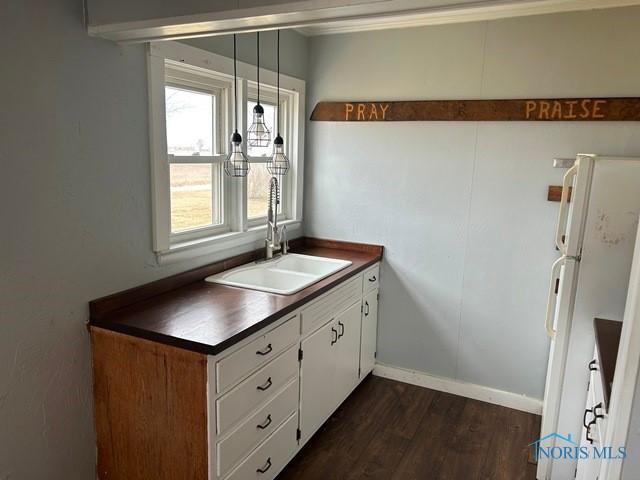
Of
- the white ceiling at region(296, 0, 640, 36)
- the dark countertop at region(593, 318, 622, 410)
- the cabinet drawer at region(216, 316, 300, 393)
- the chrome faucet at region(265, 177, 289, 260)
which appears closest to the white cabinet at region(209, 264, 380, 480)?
the cabinet drawer at region(216, 316, 300, 393)

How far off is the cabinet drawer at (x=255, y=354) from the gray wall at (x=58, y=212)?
0.63 m

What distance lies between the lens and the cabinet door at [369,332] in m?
3.19

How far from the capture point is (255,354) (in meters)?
1.98

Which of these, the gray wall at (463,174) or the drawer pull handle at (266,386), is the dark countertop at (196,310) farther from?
the gray wall at (463,174)

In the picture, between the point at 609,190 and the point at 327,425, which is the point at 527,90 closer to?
the point at 609,190

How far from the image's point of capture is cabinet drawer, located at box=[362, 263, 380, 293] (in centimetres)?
313

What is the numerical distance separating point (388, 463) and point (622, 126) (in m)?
2.22

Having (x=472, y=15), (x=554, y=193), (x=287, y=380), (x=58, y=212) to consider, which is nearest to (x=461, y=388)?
(x=554, y=193)

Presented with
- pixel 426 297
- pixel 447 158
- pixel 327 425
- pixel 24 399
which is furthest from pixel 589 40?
pixel 24 399

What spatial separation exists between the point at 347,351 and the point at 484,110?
1.69 meters

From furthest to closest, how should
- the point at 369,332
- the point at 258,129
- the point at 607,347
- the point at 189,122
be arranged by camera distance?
the point at 369,332, the point at 258,129, the point at 189,122, the point at 607,347

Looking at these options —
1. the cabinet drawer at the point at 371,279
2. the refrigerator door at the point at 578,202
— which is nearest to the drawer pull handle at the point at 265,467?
the cabinet drawer at the point at 371,279

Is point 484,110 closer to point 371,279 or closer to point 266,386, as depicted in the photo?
point 371,279

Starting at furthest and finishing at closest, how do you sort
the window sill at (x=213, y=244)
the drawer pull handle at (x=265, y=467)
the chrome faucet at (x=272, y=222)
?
1. the chrome faucet at (x=272, y=222)
2. the window sill at (x=213, y=244)
3. the drawer pull handle at (x=265, y=467)
